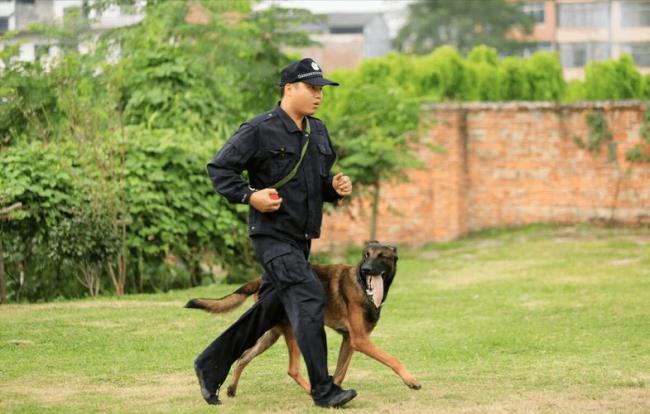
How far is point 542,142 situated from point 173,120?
913 cm

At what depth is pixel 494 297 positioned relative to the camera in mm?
15148

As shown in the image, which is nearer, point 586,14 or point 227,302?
point 227,302

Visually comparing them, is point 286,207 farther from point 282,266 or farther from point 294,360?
point 294,360

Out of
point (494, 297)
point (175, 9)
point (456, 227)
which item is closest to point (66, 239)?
point (494, 297)

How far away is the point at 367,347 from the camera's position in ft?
26.8

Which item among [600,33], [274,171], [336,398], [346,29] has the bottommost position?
[336,398]

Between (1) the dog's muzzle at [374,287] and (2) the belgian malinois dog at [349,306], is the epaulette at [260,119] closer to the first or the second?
(2) the belgian malinois dog at [349,306]

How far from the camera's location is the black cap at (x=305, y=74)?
7855mm

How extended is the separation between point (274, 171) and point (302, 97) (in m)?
0.48

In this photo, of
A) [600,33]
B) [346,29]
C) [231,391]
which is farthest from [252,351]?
[346,29]

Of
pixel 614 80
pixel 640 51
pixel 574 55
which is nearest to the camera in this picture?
pixel 614 80

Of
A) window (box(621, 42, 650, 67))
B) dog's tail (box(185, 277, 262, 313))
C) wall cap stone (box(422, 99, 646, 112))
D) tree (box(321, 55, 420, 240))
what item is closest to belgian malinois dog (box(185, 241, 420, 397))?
dog's tail (box(185, 277, 262, 313))

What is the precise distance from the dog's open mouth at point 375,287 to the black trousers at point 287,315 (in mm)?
431

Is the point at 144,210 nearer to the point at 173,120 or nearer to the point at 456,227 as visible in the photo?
the point at 173,120
